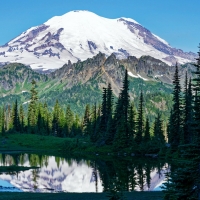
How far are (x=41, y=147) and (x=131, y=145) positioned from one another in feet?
103

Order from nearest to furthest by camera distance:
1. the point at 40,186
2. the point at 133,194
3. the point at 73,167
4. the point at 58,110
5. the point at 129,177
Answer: the point at 133,194, the point at 40,186, the point at 129,177, the point at 73,167, the point at 58,110

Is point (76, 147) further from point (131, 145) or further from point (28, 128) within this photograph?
point (28, 128)

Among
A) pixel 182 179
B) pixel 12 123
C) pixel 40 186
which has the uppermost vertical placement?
pixel 12 123

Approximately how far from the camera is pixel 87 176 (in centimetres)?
6612

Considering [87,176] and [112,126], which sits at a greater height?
[112,126]

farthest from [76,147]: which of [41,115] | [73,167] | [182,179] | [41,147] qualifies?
[182,179]

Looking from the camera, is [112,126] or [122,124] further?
[112,126]

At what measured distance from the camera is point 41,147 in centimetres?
12194

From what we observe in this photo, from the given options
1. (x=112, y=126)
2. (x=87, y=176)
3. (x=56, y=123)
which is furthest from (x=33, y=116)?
(x=87, y=176)

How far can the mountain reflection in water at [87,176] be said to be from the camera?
5580 centimetres

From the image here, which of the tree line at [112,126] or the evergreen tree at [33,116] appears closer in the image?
the tree line at [112,126]

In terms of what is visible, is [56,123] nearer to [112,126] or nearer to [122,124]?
[112,126]

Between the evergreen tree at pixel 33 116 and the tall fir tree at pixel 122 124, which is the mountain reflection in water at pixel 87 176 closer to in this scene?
the tall fir tree at pixel 122 124

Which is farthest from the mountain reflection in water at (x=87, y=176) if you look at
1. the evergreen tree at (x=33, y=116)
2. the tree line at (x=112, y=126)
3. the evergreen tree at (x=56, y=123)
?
the evergreen tree at (x=56, y=123)
